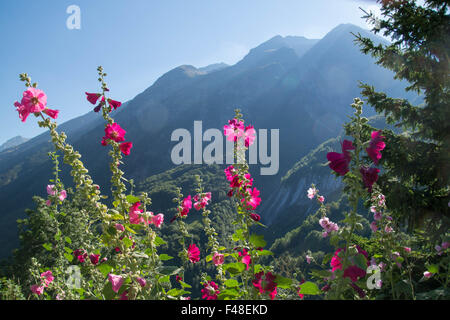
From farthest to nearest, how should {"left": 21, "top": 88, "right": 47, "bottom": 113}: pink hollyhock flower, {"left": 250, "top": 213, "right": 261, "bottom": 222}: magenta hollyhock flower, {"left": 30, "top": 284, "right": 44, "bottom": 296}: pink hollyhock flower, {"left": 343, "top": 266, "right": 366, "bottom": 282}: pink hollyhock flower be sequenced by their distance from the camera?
{"left": 30, "top": 284, "right": 44, "bottom": 296}: pink hollyhock flower < {"left": 250, "top": 213, "right": 261, "bottom": 222}: magenta hollyhock flower < {"left": 21, "top": 88, "right": 47, "bottom": 113}: pink hollyhock flower < {"left": 343, "top": 266, "right": 366, "bottom": 282}: pink hollyhock flower

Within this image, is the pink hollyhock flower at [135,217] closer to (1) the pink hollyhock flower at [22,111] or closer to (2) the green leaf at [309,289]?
(1) the pink hollyhock flower at [22,111]

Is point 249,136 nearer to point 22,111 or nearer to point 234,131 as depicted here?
point 234,131

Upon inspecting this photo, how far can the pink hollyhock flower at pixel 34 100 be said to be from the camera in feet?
5.26

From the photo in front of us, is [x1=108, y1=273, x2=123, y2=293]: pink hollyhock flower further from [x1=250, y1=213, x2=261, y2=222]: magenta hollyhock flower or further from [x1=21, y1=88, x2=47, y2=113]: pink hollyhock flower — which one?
[x1=21, y1=88, x2=47, y2=113]: pink hollyhock flower

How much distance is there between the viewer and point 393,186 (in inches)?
308

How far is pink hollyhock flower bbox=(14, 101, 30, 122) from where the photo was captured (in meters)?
1.62

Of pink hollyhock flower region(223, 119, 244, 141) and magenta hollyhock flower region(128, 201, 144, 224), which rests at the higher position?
pink hollyhock flower region(223, 119, 244, 141)

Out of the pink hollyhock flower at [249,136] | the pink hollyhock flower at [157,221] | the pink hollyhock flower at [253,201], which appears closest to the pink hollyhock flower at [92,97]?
the pink hollyhock flower at [157,221]

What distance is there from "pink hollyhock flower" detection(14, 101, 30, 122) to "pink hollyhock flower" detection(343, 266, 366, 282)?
6.71 ft

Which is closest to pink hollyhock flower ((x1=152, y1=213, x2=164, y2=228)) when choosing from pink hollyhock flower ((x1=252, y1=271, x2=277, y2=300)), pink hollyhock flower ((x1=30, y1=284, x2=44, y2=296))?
pink hollyhock flower ((x1=252, y1=271, x2=277, y2=300))

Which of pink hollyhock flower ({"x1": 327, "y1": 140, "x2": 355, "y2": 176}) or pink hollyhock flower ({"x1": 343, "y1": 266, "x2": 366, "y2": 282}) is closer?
pink hollyhock flower ({"x1": 343, "y1": 266, "x2": 366, "y2": 282})

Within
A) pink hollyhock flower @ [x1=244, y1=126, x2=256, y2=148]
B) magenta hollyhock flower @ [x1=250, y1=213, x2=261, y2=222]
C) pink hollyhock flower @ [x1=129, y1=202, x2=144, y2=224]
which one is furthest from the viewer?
pink hollyhock flower @ [x1=244, y1=126, x2=256, y2=148]

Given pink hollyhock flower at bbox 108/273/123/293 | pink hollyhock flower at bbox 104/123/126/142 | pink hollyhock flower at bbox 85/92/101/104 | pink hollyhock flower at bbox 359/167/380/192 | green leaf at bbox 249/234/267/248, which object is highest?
pink hollyhock flower at bbox 85/92/101/104
